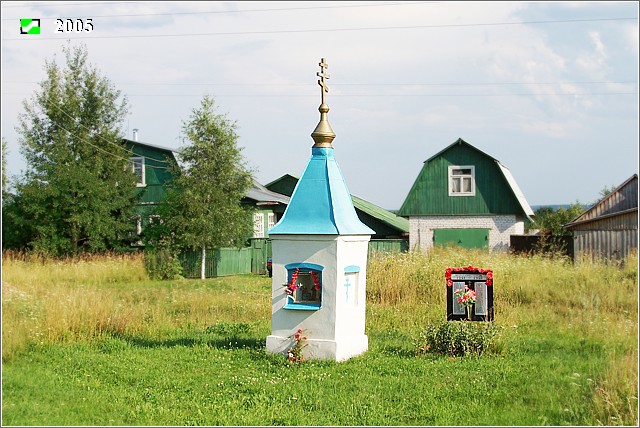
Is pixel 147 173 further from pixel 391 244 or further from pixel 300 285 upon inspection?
pixel 300 285

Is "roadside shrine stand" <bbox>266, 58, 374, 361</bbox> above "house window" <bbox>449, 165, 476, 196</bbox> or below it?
below

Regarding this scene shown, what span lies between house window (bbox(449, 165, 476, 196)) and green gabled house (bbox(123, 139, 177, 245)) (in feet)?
40.4

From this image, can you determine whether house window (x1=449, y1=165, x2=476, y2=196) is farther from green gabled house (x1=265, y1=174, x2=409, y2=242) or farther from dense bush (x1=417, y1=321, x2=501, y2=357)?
dense bush (x1=417, y1=321, x2=501, y2=357)

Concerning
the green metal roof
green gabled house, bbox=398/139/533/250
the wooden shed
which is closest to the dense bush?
the wooden shed

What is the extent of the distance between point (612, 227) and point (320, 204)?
15.4 meters

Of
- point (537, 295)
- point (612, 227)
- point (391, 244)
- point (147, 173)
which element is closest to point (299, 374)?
point (537, 295)

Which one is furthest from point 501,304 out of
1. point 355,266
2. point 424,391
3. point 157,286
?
point 157,286

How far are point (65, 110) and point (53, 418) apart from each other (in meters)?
25.5

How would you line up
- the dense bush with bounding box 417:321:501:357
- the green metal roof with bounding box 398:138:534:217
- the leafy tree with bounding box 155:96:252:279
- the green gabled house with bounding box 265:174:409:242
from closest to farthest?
the dense bush with bounding box 417:321:501:357 < the leafy tree with bounding box 155:96:252:279 < the green metal roof with bounding box 398:138:534:217 < the green gabled house with bounding box 265:174:409:242

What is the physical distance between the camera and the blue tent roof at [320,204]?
1000 centimetres

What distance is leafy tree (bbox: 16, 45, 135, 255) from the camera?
28281mm

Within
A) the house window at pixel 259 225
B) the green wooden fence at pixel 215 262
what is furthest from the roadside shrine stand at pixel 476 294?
the house window at pixel 259 225

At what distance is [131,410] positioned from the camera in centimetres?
746

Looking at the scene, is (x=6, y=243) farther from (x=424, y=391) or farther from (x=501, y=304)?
(x=424, y=391)
